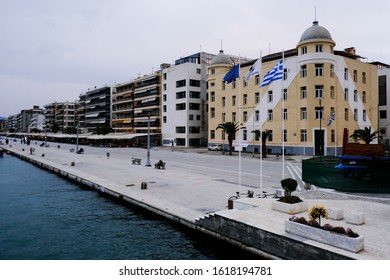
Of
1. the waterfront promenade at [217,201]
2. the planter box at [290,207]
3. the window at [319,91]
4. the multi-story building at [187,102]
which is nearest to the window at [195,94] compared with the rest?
the multi-story building at [187,102]

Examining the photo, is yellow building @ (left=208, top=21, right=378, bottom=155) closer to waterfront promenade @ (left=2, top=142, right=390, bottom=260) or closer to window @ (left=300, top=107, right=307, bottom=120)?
window @ (left=300, top=107, right=307, bottom=120)

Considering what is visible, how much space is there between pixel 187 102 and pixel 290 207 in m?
65.1

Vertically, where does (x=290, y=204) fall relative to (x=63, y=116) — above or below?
below

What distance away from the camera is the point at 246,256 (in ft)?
40.6

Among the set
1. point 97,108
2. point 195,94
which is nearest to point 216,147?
point 195,94

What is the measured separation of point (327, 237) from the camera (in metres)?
10.3

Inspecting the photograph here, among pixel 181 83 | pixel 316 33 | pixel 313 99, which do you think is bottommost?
pixel 313 99

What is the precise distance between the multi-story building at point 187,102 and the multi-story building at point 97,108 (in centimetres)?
4441

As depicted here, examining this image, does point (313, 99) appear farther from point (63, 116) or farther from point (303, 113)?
point (63, 116)

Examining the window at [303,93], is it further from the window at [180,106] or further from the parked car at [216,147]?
the window at [180,106]

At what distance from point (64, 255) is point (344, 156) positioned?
2423 centimetres

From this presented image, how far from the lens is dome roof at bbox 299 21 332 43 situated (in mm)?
47594

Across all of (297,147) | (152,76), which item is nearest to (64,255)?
(297,147)

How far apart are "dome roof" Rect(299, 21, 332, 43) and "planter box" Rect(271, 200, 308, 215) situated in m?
39.8
